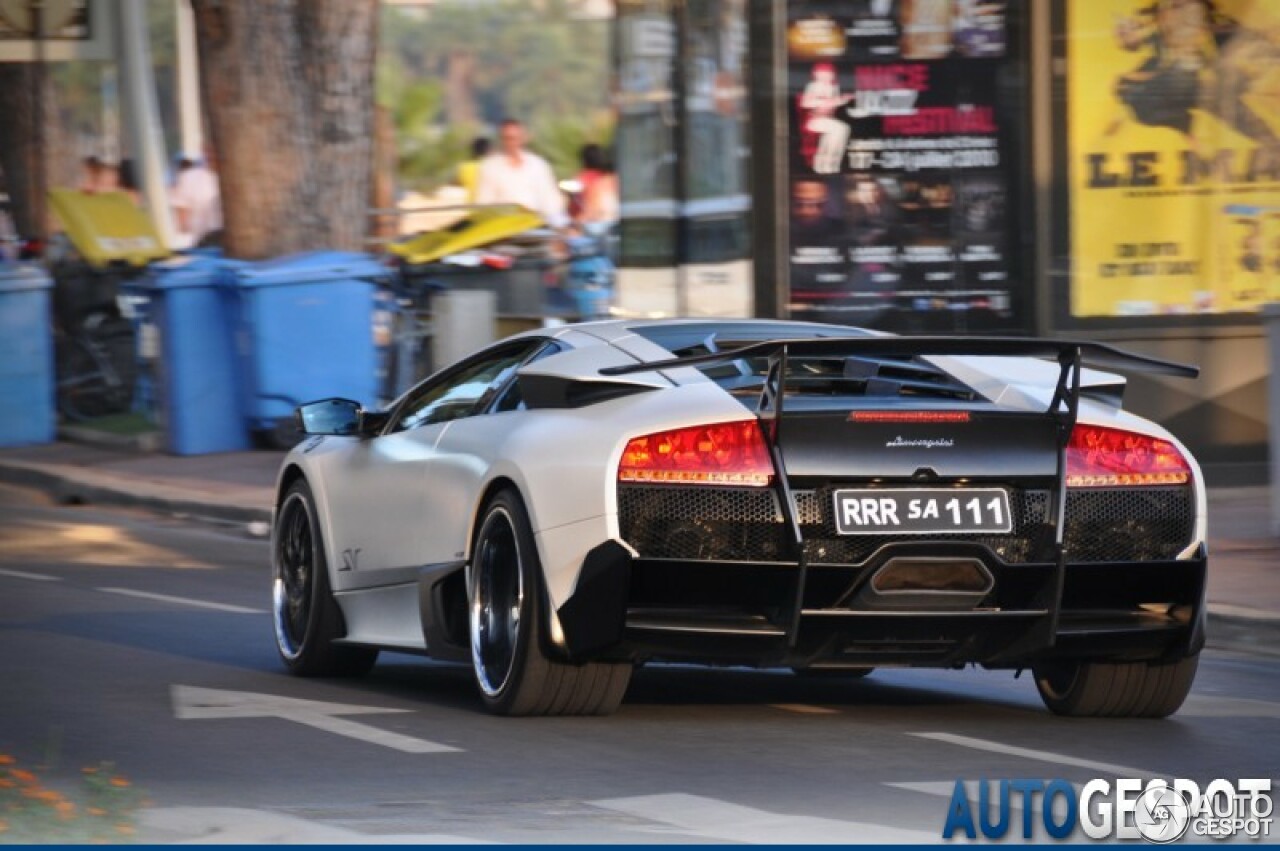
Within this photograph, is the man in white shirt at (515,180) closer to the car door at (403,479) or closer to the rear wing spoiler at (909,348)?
the car door at (403,479)

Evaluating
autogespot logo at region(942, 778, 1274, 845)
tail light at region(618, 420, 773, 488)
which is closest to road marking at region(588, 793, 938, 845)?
autogespot logo at region(942, 778, 1274, 845)

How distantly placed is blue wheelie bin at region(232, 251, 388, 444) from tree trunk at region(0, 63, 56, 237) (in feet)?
32.5

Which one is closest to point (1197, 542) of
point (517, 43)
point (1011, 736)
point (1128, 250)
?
point (1011, 736)

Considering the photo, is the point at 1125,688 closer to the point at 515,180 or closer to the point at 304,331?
the point at 304,331

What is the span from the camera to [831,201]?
1739 centimetres

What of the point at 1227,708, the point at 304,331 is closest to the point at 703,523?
the point at 1227,708

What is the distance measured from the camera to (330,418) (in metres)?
9.72

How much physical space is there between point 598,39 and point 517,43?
4.86 m

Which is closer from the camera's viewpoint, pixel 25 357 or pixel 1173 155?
pixel 1173 155

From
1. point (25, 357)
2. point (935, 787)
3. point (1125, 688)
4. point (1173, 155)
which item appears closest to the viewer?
point (935, 787)

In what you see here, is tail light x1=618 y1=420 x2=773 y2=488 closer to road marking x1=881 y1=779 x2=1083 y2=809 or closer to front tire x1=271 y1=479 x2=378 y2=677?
road marking x1=881 y1=779 x2=1083 y2=809

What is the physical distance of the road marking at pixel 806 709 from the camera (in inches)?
345

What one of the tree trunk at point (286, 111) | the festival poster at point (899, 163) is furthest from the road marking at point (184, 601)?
the tree trunk at point (286, 111)

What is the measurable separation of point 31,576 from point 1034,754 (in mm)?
7478
